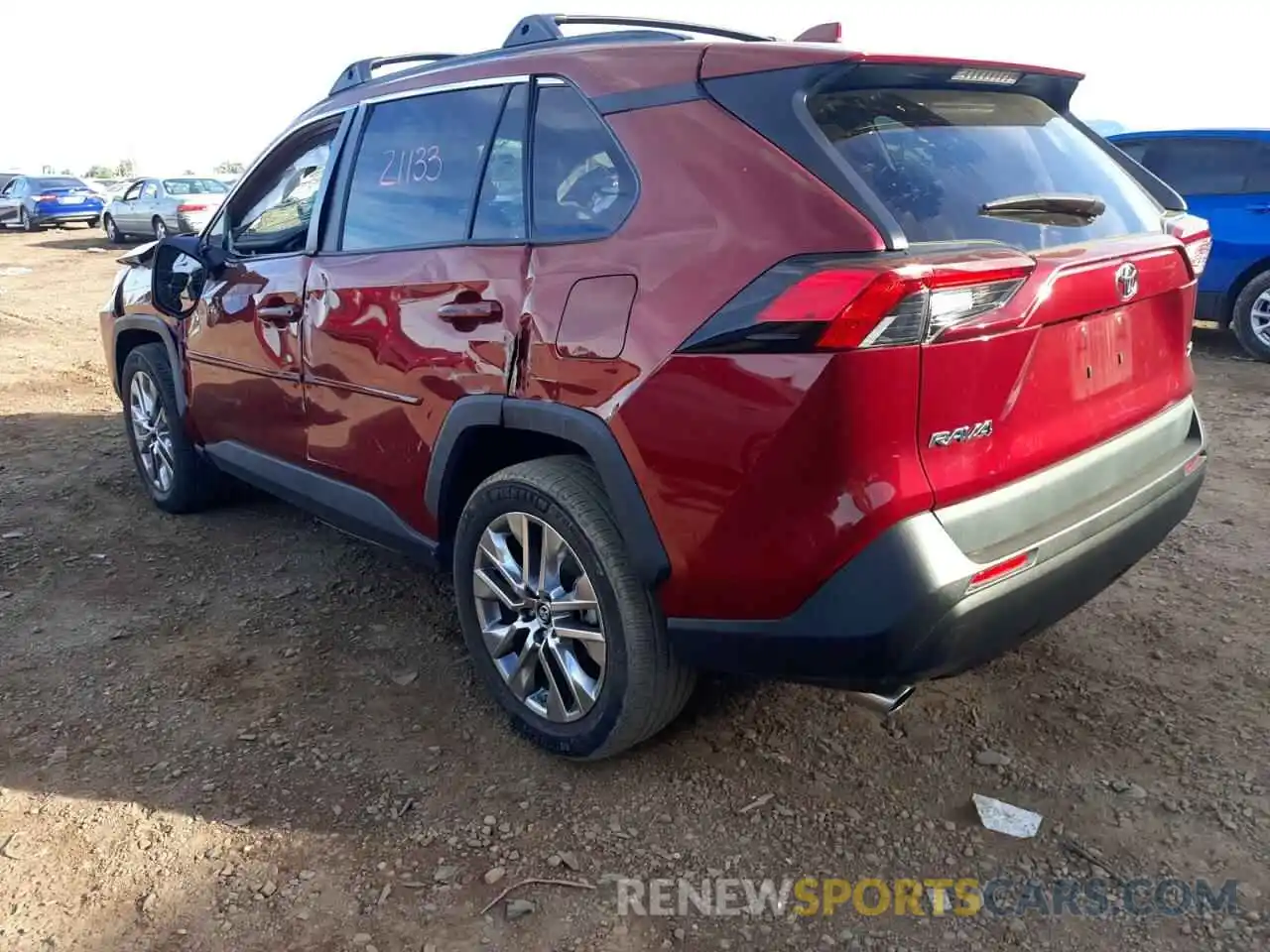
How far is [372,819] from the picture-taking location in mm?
2580

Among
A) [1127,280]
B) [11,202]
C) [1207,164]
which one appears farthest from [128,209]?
[1127,280]

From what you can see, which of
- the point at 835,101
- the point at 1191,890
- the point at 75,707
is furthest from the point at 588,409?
the point at 75,707

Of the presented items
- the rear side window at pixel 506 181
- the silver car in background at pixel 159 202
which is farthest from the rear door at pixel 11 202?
the rear side window at pixel 506 181

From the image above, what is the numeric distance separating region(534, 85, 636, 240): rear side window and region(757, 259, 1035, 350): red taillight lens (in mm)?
602

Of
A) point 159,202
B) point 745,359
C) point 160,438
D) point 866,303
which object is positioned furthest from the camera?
point 159,202

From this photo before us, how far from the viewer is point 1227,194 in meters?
7.95

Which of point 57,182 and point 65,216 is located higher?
point 57,182

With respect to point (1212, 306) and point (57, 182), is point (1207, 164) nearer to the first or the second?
point (1212, 306)

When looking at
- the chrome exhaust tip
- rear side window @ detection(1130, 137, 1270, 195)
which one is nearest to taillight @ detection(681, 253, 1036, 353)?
the chrome exhaust tip

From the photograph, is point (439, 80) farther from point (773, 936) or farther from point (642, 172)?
point (773, 936)

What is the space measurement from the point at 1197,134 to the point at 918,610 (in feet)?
26.0

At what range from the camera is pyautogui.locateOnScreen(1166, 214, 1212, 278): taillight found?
2707 mm

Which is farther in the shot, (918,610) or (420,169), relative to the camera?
(420,169)

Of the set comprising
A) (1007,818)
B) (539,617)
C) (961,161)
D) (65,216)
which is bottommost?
(1007,818)
